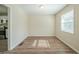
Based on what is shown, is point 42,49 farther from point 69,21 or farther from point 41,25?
point 41,25

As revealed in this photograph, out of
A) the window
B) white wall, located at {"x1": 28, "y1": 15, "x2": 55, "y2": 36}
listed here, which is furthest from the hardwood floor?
white wall, located at {"x1": 28, "y1": 15, "x2": 55, "y2": 36}

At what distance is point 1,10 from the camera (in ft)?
12.2

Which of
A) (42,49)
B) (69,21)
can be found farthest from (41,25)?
(42,49)

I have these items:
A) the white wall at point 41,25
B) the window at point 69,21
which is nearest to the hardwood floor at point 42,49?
the window at point 69,21

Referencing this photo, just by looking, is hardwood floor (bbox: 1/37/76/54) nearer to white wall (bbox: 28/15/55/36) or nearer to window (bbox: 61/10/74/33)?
window (bbox: 61/10/74/33)

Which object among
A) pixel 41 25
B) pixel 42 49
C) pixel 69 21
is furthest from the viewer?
pixel 41 25

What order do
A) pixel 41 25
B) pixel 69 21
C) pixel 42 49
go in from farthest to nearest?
pixel 41 25 < pixel 69 21 < pixel 42 49

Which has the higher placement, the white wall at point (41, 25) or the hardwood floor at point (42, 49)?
the white wall at point (41, 25)

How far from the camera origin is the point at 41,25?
9188 millimetres

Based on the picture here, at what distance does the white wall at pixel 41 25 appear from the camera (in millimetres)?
9061

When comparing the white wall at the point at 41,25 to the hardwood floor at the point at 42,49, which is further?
the white wall at the point at 41,25

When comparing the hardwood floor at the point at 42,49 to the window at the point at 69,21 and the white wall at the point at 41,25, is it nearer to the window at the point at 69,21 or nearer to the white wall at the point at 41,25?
the window at the point at 69,21

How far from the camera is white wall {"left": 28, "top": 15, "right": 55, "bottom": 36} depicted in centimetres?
906
